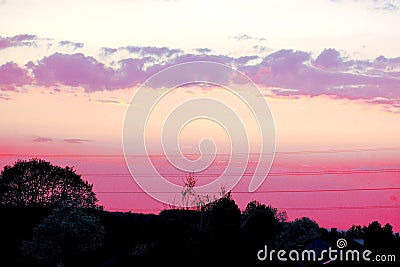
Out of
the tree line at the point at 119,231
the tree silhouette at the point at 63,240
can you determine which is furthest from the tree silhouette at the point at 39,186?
the tree silhouette at the point at 63,240

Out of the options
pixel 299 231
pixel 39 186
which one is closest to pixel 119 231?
pixel 39 186

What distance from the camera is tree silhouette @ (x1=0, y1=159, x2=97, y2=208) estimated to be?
104 m

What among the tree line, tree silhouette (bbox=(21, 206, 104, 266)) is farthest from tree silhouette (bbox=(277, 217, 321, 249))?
tree silhouette (bbox=(21, 206, 104, 266))

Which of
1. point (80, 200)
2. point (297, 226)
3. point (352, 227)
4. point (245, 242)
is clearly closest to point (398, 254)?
point (245, 242)

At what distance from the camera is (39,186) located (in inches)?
4156

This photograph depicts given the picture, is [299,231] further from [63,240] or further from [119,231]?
[63,240]

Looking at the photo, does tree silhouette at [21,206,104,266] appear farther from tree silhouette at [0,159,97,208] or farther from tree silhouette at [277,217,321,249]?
tree silhouette at [277,217,321,249]

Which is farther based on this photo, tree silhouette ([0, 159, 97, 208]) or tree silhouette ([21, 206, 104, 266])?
tree silhouette ([0, 159, 97, 208])

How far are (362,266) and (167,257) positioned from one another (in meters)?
17.4

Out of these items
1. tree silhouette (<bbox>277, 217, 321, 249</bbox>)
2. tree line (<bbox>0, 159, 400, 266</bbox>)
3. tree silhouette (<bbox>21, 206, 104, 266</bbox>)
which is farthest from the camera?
tree silhouette (<bbox>277, 217, 321, 249</bbox>)

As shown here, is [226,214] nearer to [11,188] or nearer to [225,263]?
[225,263]

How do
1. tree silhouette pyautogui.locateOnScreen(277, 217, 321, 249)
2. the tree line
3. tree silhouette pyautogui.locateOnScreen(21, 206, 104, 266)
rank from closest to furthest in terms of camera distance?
the tree line < tree silhouette pyautogui.locateOnScreen(21, 206, 104, 266) < tree silhouette pyautogui.locateOnScreen(277, 217, 321, 249)

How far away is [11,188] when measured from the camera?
10594cm

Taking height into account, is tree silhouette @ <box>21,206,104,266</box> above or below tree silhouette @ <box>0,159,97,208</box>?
below
